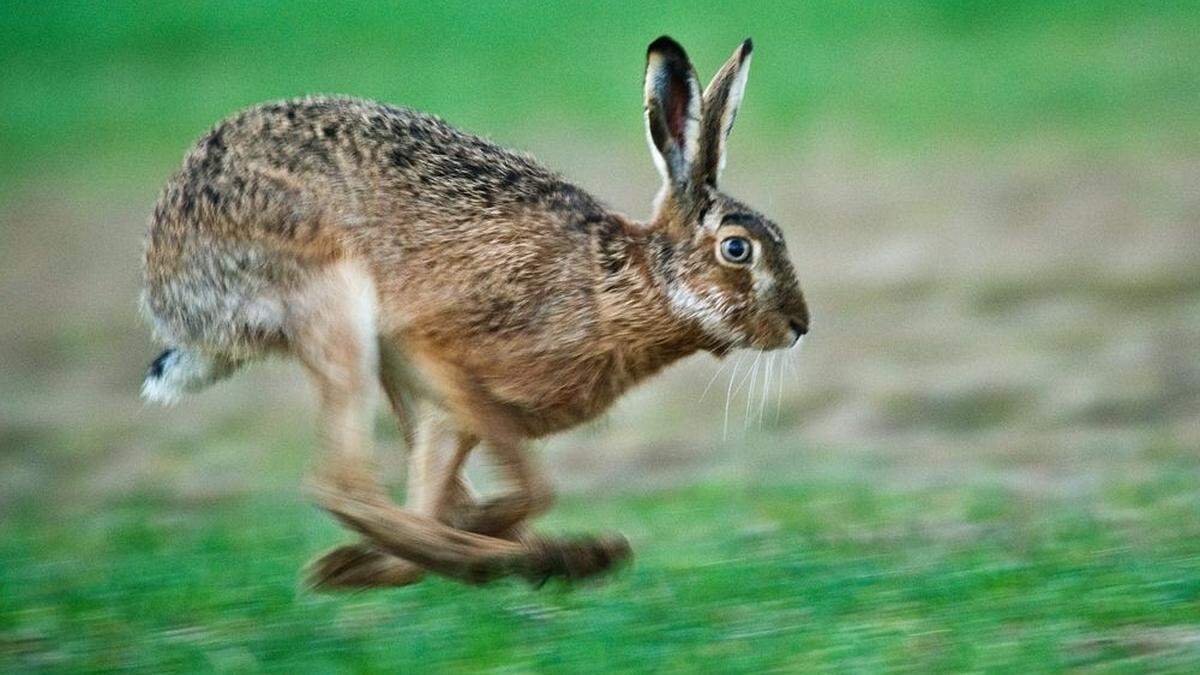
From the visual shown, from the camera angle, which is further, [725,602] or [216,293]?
[216,293]

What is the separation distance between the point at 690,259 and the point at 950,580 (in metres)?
1.33

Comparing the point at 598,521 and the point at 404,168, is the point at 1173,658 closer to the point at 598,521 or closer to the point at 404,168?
the point at 404,168

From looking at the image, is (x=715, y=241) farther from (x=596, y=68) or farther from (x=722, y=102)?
(x=596, y=68)

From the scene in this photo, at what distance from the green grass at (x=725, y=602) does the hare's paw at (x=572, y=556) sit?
0.51 feet

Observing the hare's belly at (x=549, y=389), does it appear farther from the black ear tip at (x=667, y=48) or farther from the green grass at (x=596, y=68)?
the green grass at (x=596, y=68)

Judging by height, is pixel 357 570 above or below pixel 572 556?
above

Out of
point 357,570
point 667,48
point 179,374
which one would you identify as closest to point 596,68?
point 179,374

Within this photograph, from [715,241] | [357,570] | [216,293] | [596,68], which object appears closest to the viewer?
[357,570]

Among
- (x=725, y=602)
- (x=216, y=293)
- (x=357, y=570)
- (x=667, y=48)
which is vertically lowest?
(x=725, y=602)

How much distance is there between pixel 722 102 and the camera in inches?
245

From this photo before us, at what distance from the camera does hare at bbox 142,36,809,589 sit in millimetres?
6082

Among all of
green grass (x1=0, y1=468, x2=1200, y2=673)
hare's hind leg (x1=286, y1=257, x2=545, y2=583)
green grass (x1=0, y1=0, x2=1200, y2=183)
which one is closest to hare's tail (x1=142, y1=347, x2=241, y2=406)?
hare's hind leg (x1=286, y1=257, x2=545, y2=583)

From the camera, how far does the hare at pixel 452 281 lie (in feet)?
20.0

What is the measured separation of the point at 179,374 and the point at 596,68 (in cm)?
1095
